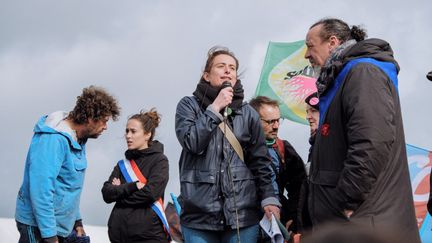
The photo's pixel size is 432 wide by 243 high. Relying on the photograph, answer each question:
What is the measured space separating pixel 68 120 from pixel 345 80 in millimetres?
2637

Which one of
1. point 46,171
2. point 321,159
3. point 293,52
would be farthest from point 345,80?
point 293,52

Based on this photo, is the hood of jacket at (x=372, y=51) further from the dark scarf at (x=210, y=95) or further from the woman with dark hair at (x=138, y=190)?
the woman with dark hair at (x=138, y=190)

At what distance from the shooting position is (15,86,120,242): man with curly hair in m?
5.14

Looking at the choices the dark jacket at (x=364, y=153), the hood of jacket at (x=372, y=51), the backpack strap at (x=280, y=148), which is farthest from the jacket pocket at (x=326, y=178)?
the backpack strap at (x=280, y=148)

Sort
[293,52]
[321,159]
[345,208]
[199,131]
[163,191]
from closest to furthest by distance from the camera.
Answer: [345,208]
[321,159]
[199,131]
[163,191]
[293,52]

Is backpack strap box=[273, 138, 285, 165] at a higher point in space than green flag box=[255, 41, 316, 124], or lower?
lower

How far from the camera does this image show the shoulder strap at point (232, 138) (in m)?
4.70

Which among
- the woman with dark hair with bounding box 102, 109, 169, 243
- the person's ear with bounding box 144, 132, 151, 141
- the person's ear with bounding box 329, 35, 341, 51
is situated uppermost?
the person's ear with bounding box 329, 35, 341, 51

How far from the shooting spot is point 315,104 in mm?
5438

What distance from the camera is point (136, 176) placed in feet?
20.5

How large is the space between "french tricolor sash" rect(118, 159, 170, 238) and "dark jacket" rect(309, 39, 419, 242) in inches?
103

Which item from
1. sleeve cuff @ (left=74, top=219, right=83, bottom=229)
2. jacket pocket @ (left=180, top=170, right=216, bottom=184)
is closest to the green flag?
sleeve cuff @ (left=74, top=219, right=83, bottom=229)

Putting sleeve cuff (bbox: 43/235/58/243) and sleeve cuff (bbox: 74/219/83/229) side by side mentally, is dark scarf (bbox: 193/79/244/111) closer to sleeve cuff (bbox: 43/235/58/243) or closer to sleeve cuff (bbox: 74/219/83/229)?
sleeve cuff (bbox: 43/235/58/243)

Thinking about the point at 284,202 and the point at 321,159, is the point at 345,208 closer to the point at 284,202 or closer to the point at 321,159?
the point at 321,159
